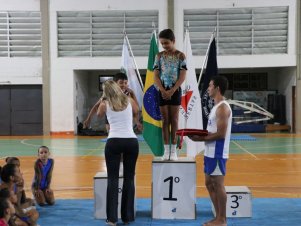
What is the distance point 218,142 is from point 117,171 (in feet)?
3.96

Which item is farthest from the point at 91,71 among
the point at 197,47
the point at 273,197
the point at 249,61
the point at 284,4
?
the point at 273,197

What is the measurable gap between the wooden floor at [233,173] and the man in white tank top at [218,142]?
233 centimetres

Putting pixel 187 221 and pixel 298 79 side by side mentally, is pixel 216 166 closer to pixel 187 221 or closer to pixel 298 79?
pixel 187 221

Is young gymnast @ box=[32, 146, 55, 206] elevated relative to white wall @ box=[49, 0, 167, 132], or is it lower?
lower

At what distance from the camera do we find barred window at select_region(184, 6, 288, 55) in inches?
767

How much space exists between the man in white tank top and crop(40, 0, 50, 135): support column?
1559 centimetres

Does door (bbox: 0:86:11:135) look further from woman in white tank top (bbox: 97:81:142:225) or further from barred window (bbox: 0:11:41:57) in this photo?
woman in white tank top (bbox: 97:81:142:225)

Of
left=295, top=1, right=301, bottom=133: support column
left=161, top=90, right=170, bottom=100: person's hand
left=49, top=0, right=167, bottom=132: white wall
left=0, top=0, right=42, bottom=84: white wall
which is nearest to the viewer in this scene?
left=161, top=90, right=170, bottom=100: person's hand

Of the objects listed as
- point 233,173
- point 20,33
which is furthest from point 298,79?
point 20,33

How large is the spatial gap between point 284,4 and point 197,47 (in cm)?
399

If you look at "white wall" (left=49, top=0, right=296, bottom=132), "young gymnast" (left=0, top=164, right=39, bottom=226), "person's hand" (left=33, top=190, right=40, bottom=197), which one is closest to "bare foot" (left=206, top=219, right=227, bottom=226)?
"young gymnast" (left=0, top=164, right=39, bottom=226)

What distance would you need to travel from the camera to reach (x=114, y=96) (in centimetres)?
534

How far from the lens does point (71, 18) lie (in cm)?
1984

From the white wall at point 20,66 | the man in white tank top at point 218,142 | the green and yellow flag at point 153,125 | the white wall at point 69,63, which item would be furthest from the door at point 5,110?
the man in white tank top at point 218,142
